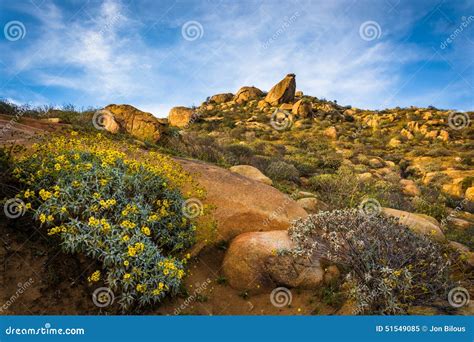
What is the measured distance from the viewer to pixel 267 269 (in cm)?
520

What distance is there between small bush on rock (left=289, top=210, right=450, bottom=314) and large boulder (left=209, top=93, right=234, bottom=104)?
160ft

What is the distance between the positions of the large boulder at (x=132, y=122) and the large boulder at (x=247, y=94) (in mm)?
35901

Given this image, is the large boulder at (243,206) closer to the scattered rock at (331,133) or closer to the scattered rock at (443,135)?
the scattered rock at (331,133)

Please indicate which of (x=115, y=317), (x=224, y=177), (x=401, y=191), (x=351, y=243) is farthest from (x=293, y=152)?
(x=115, y=317)

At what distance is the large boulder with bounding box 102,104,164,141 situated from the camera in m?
14.0

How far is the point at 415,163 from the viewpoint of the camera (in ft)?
87.5

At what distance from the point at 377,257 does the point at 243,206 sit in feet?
7.49

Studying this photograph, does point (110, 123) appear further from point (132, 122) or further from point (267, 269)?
point (267, 269)

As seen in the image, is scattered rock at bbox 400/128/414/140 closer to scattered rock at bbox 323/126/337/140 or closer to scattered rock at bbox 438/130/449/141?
scattered rock at bbox 438/130/449/141

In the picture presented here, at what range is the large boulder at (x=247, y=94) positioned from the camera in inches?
2040

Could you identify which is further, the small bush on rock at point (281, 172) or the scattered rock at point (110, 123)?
the small bush on rock at point (281, 172)

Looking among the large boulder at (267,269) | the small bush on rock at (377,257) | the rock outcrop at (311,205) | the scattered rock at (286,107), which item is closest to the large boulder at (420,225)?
the rock outcrop at (311,205)

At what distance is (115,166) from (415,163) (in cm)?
2549

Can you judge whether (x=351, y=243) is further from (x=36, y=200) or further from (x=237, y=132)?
(x=237, y=132)
